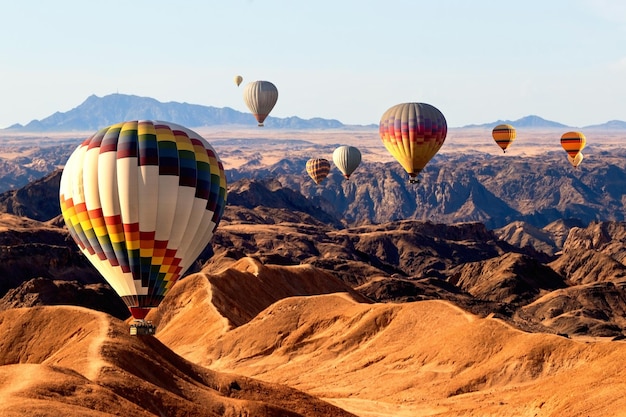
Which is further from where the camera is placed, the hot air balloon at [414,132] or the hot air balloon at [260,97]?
the hot air balloon at [260,97]

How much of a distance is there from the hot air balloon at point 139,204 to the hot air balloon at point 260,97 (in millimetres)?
112231

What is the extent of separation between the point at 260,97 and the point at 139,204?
382 ft

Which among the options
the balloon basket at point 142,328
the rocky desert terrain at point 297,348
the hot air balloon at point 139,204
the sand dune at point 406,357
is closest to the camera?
the balloon basket at point 142,328

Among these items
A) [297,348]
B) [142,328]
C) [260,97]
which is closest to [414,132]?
[297,348]

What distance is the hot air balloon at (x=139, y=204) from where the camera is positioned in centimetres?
6788

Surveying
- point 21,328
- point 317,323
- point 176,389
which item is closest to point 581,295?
point 317,323

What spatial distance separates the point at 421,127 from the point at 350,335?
889 inches

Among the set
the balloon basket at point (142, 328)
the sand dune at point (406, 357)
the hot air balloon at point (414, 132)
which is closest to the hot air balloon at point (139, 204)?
the balloon basket at point (142, 328)

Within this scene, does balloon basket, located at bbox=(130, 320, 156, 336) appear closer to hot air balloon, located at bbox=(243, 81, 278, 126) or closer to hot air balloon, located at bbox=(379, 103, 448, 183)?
hot air balloon, located at bbox=(379, 103, 448, 183)

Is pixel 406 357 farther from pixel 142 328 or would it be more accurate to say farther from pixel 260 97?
pixel 260 97

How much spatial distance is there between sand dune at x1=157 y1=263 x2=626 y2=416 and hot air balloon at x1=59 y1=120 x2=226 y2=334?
23730 mm

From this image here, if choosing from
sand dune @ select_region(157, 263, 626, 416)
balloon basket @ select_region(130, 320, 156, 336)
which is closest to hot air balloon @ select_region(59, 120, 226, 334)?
balloon basket @ select_region(130, 320, 156, 336)

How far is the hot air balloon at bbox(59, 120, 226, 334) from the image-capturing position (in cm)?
6788

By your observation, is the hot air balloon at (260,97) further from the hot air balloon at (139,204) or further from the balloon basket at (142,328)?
the balloon basket at (142,328)
